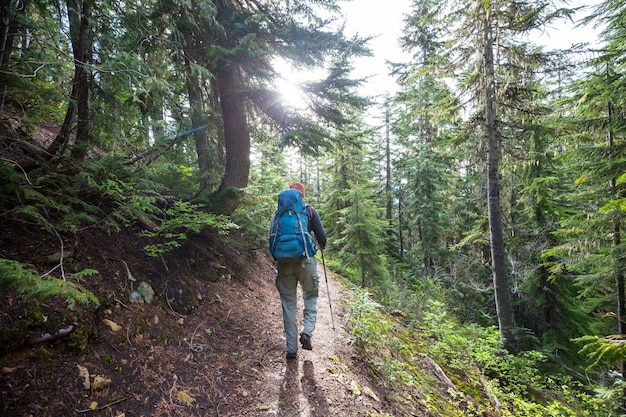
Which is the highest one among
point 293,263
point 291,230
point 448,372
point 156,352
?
point 291,230

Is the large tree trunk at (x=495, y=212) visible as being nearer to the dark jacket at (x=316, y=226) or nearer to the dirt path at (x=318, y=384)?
the dirt path at (x=318, y=384)

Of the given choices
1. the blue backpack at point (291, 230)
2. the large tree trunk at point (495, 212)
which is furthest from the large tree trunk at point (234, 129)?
the large tree trunk at point (495, 212)

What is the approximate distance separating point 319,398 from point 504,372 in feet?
21.3

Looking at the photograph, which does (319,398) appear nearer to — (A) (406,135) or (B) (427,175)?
(B) (427,175)

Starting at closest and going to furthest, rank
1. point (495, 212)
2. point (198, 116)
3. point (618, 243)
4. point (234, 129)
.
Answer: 1. point (198, 116)
2. point (234, 129)
3. point (618, 243)
4. point (495, 212)

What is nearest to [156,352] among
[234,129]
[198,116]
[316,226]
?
[316,226]

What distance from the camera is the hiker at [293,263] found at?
4008 mm

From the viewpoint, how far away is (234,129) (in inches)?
273

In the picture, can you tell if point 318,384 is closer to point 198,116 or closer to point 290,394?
point 290,394

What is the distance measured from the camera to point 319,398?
3289mm

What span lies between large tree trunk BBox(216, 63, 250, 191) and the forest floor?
2.20 m

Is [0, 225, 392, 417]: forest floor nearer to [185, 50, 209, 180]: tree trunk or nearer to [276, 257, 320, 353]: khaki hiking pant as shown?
[276, 257, 320, 353]: khaki hiking pant

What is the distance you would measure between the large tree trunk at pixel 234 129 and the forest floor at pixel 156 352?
2.20 m

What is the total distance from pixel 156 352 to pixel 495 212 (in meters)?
9.69
